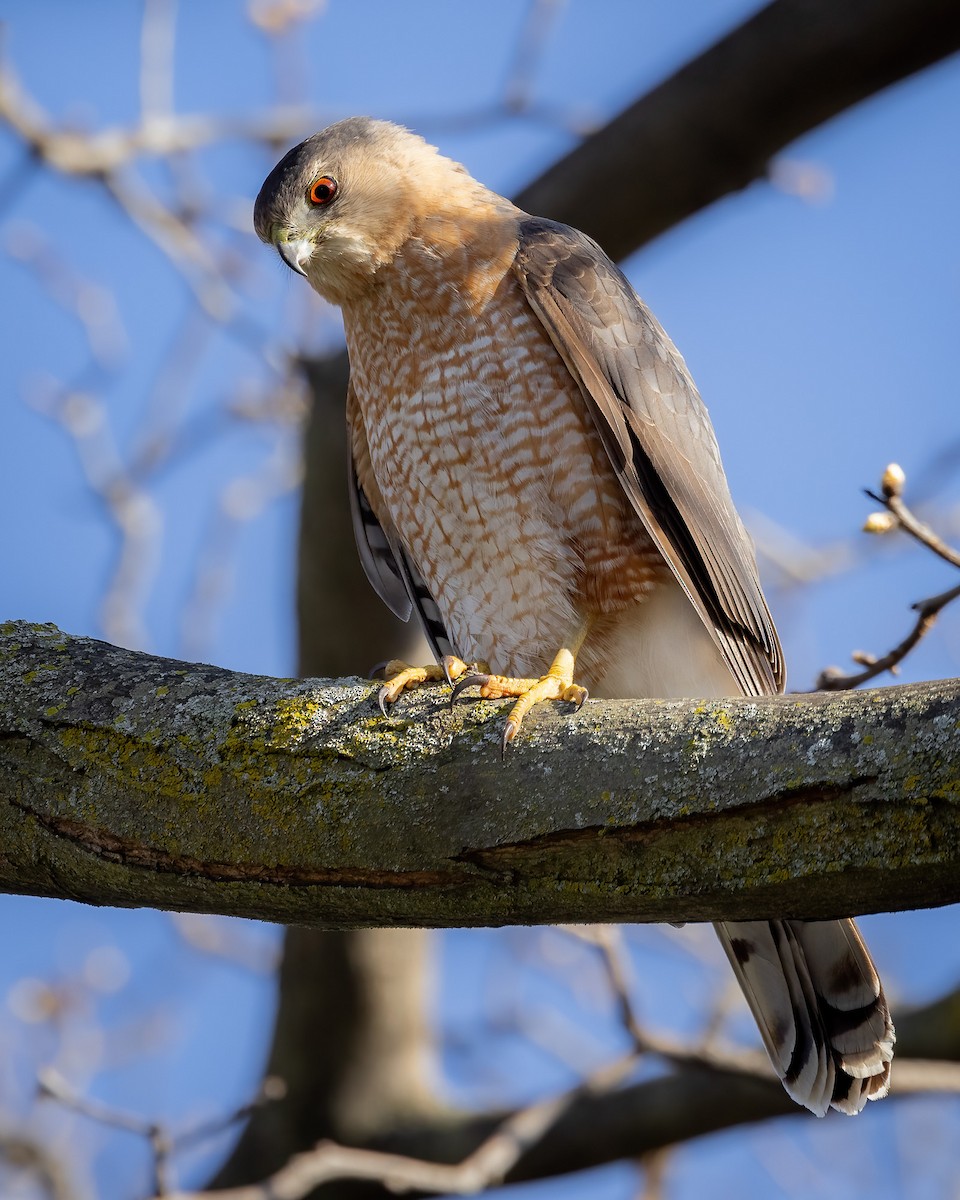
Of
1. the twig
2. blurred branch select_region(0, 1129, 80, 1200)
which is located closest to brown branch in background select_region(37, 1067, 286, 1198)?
the twig

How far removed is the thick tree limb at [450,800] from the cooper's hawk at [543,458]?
1.37 metres

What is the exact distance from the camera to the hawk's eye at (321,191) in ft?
14.1

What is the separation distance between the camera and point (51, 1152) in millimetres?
6004

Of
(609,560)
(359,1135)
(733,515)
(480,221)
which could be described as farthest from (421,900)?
(359,1135)

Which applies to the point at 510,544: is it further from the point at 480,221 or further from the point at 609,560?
the point at 480,221

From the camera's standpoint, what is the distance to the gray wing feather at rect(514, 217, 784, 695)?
12.5 feet

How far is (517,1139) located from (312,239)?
3.16 meters

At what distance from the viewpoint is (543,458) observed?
381 centimetres

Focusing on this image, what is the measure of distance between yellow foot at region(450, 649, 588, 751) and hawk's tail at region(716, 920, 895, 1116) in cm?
89

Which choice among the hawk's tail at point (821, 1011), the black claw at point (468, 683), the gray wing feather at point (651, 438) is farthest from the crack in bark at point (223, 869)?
the gray wing feather at point (651, 438)

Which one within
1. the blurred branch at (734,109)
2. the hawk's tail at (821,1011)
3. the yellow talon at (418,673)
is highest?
the blurred branch at (734,109)

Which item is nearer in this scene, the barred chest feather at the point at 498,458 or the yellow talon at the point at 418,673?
the yellow talon at the point at 418,673

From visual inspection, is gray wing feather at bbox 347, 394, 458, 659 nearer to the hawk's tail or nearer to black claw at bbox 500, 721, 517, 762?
the hawk's tail

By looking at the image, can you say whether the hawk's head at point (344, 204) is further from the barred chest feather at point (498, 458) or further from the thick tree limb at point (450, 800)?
the thick tree limb at point (450, 800)
